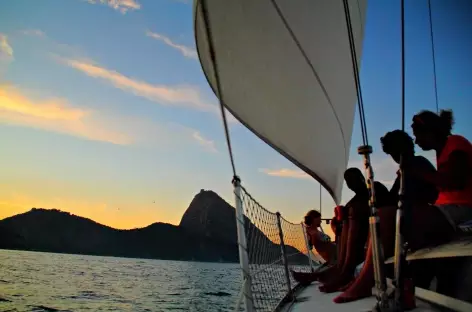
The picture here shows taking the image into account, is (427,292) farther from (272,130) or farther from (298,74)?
(298,74)

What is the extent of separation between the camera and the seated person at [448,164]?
6.12 ft

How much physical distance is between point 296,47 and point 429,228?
5.16 feet

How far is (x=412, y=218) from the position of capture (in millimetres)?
1984

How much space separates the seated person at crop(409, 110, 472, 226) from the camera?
186 cm

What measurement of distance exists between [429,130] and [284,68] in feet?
3.70

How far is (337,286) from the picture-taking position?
3.47 metres

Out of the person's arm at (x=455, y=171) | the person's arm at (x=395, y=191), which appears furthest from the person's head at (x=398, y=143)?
the person's arm at (x=395, y=191)

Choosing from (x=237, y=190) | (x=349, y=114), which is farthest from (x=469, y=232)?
(x=349, y=114)

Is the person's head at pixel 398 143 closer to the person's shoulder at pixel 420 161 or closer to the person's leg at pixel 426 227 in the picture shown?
the person's shoulder at pixel 420 161

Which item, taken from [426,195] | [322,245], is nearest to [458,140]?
[426,195]

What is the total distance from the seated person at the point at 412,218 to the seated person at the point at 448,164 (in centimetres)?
5

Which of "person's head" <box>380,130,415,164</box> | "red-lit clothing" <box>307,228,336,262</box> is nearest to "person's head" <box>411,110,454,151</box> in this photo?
"person's head" <box>380,130,415,164</box>

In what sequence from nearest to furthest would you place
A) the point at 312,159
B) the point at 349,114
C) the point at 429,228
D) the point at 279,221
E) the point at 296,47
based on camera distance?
the point at 429,228
the point at 296,47
the point at 312,159
the point at 279,221
the point at 349,114

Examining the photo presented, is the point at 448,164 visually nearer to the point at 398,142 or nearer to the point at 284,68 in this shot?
the point at 398,142
